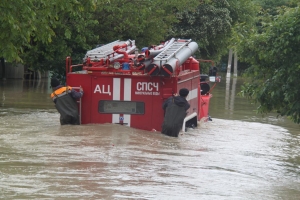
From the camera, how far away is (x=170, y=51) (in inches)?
608

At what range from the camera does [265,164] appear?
1266cm

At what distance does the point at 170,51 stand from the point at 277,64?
153 inches

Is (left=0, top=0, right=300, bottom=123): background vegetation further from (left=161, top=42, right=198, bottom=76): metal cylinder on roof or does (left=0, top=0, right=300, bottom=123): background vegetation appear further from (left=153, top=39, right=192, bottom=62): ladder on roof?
(left=153, top=39, right=192, bottom=62): ladder on roof

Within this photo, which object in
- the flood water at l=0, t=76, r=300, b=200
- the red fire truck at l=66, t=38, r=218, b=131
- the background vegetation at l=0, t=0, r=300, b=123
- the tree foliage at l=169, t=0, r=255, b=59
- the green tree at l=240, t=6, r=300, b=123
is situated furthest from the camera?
the tree foliage at l=169, t=0, r=255, b=59

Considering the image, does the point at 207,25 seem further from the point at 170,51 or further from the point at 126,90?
the point at 126,90

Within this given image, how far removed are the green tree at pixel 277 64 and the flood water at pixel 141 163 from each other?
1260 mm

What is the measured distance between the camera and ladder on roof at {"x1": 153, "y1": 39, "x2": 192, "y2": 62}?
14461 mm

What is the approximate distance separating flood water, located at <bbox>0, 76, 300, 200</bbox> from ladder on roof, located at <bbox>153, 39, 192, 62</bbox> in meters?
1.66

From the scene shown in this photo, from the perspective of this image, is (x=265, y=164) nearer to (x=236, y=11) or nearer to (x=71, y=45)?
(x=71, y=45)

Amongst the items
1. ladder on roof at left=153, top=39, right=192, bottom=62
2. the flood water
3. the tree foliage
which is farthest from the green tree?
the tree foliage

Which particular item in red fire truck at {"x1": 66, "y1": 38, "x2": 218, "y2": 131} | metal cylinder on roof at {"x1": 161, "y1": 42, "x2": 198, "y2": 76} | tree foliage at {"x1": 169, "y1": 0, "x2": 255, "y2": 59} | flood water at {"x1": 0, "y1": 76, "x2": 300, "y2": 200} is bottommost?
flood water at {"x1": 0, "y1": 76, "x2": 300, "y2": 200}

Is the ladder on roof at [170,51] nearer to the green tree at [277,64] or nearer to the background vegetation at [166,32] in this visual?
the background vegetation at [166,32]

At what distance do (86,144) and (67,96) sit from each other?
201 cm

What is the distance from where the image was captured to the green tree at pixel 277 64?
11414 millimetres
